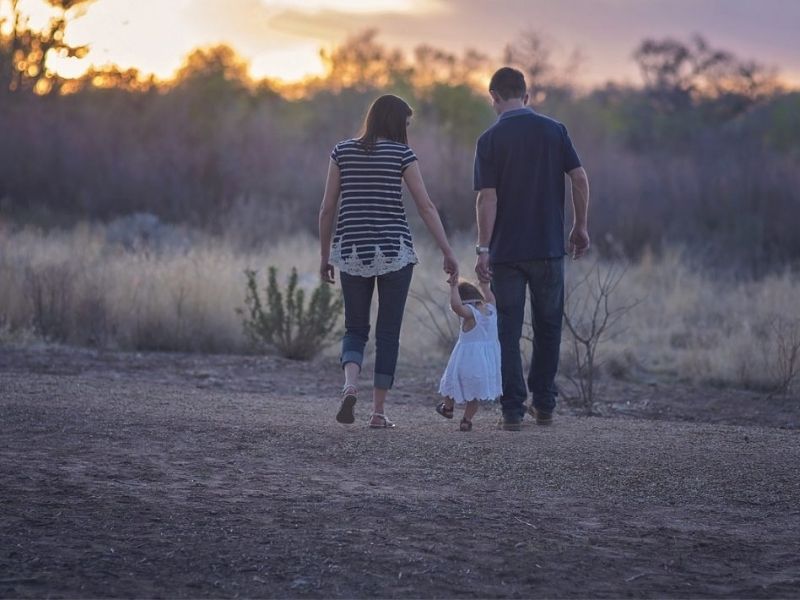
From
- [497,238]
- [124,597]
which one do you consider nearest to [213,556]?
[124,597]

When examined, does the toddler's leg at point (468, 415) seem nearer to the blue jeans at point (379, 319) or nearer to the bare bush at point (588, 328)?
the blue jeans at point (379, 319)

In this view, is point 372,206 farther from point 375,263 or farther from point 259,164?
point 259,164

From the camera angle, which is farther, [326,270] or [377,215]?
[326,270]

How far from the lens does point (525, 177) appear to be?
7.14 m

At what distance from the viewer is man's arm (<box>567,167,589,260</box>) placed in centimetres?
718

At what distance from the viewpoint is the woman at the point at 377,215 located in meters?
6.94

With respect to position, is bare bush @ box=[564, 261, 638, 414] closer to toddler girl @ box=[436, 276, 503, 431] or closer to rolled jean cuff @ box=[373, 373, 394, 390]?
toddler girl @ box=[436, 276, 503, 431]

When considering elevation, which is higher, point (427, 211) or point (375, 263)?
point (427, 211)

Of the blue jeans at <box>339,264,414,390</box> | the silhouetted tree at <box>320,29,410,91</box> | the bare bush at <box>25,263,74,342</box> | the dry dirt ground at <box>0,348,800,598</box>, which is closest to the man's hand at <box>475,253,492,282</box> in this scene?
the blue jeans at <box>339,264,414,390</box>

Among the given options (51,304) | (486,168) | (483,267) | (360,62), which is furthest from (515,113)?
(360,62)

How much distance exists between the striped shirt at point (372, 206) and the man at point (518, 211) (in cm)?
49

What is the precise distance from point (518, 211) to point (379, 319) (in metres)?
0.98

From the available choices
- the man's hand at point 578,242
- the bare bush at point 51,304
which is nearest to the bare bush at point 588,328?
the man's hand at point 578,242

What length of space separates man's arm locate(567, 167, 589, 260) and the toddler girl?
0.57m
